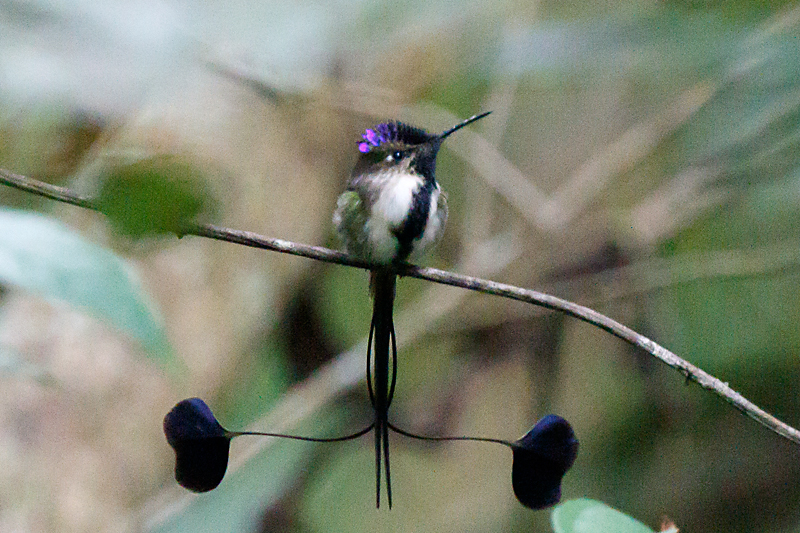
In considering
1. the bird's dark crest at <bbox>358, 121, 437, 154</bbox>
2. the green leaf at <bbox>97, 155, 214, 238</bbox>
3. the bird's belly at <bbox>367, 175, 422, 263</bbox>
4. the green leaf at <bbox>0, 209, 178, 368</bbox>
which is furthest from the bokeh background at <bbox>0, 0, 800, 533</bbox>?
the green leaf at <bbox>97, 155, 214, 238</bbox>

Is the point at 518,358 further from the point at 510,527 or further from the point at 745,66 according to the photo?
the point at 745,66

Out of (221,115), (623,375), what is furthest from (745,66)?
(221,115)

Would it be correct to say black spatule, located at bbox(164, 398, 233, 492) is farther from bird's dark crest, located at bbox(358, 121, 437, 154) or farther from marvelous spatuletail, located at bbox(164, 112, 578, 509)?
bird's dark crest, located at bbox(358, 121, 437, 154)

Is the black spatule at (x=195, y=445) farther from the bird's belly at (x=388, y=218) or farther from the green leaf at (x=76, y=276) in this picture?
the bird's belly at (x=388, y=218)

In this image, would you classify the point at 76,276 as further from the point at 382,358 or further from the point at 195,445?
the point at 382,358

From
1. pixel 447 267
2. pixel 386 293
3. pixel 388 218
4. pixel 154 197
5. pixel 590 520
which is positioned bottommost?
pixel 590 520

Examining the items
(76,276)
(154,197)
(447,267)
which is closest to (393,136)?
(76,276)

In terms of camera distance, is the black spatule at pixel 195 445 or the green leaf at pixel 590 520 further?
the green leaf at pixel 590 520

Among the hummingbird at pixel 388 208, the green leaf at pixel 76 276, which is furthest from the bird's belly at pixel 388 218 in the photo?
the green leaf at pixel 76 276
